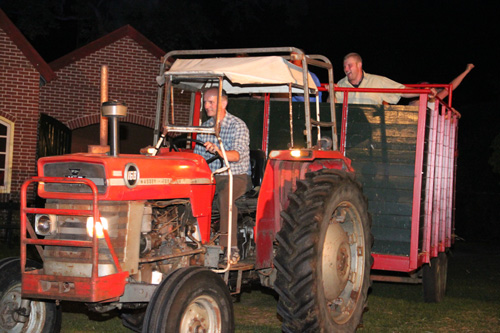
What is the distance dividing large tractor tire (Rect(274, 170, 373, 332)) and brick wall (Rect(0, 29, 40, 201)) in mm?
10744

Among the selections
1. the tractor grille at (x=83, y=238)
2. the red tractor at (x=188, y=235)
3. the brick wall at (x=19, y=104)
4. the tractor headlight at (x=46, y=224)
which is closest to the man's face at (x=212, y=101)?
the red tractor at (x=188, y=235)

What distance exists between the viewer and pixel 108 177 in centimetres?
474

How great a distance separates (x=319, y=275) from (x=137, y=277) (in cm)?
145

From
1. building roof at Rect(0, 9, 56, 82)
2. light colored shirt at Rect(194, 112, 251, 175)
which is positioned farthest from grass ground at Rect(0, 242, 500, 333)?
building roof at Rect(0, 9, 56, 82)

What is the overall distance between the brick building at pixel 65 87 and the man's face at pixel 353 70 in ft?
28.3

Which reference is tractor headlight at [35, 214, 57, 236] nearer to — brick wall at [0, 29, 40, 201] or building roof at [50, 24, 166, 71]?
brick wall at [0, 29, 40, 201]

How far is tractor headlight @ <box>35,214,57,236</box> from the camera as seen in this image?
16.1 ft

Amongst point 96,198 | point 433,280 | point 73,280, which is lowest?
point 433,280

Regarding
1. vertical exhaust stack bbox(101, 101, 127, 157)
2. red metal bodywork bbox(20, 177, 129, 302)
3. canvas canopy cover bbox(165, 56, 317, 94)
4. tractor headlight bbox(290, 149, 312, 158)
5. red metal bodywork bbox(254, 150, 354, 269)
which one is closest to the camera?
red metal bodywork bbox(20, 177, 129, 302)

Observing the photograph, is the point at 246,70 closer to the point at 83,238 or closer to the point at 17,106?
the point at 83,238

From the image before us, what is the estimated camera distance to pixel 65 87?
1680 cm

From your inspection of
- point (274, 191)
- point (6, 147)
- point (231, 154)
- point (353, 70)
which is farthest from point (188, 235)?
point (6, 147)

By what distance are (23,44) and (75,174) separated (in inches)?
459

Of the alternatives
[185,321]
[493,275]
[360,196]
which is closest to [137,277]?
[185,321]
